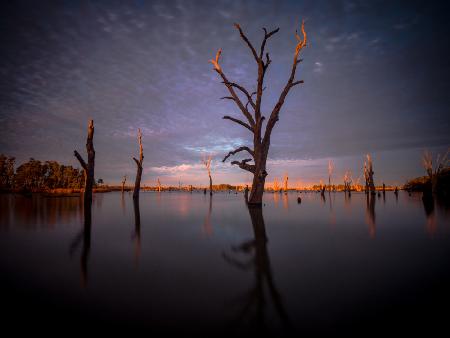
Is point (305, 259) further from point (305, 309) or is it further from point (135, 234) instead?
point (135, 234)

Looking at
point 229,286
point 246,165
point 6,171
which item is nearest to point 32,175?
point 6,171

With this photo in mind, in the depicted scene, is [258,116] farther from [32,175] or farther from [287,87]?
[32,175]

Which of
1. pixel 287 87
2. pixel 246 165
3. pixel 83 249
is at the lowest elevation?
pixel 83 249

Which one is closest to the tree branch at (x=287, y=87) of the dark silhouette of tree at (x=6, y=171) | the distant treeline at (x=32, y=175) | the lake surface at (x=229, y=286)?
the lake surface at (x=229, y=286)

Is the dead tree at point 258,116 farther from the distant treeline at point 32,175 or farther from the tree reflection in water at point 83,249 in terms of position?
the distant treeline at point 32,175

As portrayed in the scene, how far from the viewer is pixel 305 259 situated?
436 centimetres

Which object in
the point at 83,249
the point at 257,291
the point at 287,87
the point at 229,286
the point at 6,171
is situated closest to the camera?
the point at 257,291

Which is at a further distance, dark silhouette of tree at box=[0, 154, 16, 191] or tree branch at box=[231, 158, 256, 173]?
dark silhouette of tree at box=[0, 154, 16, 191]

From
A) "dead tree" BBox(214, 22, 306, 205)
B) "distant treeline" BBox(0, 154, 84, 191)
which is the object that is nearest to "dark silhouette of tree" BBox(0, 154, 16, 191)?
"distant treeline" BBox(0, 154, 84, 191)

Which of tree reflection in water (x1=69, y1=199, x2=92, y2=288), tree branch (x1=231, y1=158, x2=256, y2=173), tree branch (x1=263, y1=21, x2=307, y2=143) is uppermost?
tree branch (x1=263, y1=21, x2=307, y2=143)

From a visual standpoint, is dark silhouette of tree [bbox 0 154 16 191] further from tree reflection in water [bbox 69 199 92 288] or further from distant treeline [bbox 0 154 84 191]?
tree reflection in water [bbox 69 199 92 288]

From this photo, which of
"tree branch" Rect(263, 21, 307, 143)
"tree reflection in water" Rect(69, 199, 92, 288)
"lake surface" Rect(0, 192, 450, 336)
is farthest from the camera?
"tree branch" Rect(263, 21, 307, 143)

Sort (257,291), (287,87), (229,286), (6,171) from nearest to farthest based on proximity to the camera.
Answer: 1. (257,291)
2. (229,286)
3. (287,87)
4. (6,171)

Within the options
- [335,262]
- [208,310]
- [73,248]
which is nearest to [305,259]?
[335,262]
